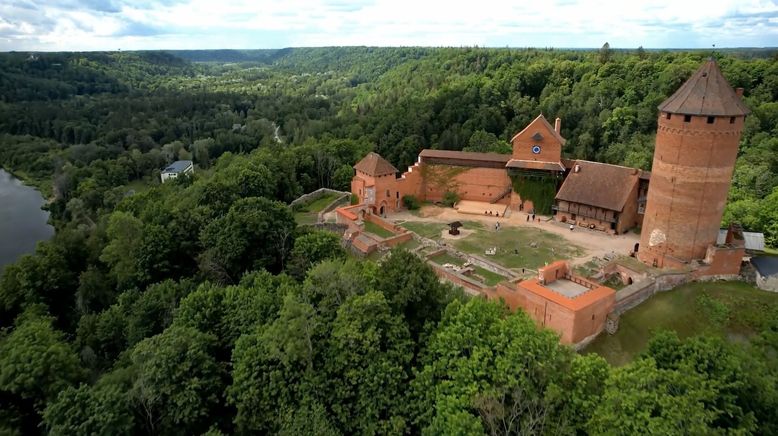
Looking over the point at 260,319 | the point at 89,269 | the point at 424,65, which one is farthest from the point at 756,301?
the point at 424,65

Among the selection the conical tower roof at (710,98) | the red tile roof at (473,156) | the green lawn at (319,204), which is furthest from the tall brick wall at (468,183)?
the conical tower roof at (710,98)

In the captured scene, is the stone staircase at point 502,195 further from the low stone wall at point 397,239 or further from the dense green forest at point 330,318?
the dense green forest at point 330,318

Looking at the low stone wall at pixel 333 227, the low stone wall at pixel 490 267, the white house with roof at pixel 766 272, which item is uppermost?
the white house with roof at pixel 766 272

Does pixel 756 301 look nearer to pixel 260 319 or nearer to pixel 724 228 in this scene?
pixel 724 228

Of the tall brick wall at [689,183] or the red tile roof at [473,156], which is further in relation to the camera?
the red tile roof at [473,156]

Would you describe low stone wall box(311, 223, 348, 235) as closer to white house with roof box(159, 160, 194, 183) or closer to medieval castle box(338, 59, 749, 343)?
medieval castle box(338, 59, 749, 343)

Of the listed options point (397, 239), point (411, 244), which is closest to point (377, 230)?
point (397, 239)

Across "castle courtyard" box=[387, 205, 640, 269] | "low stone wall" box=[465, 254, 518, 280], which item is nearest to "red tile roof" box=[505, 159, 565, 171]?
"castle courtyard" box=[387, 205, 640, 269]
